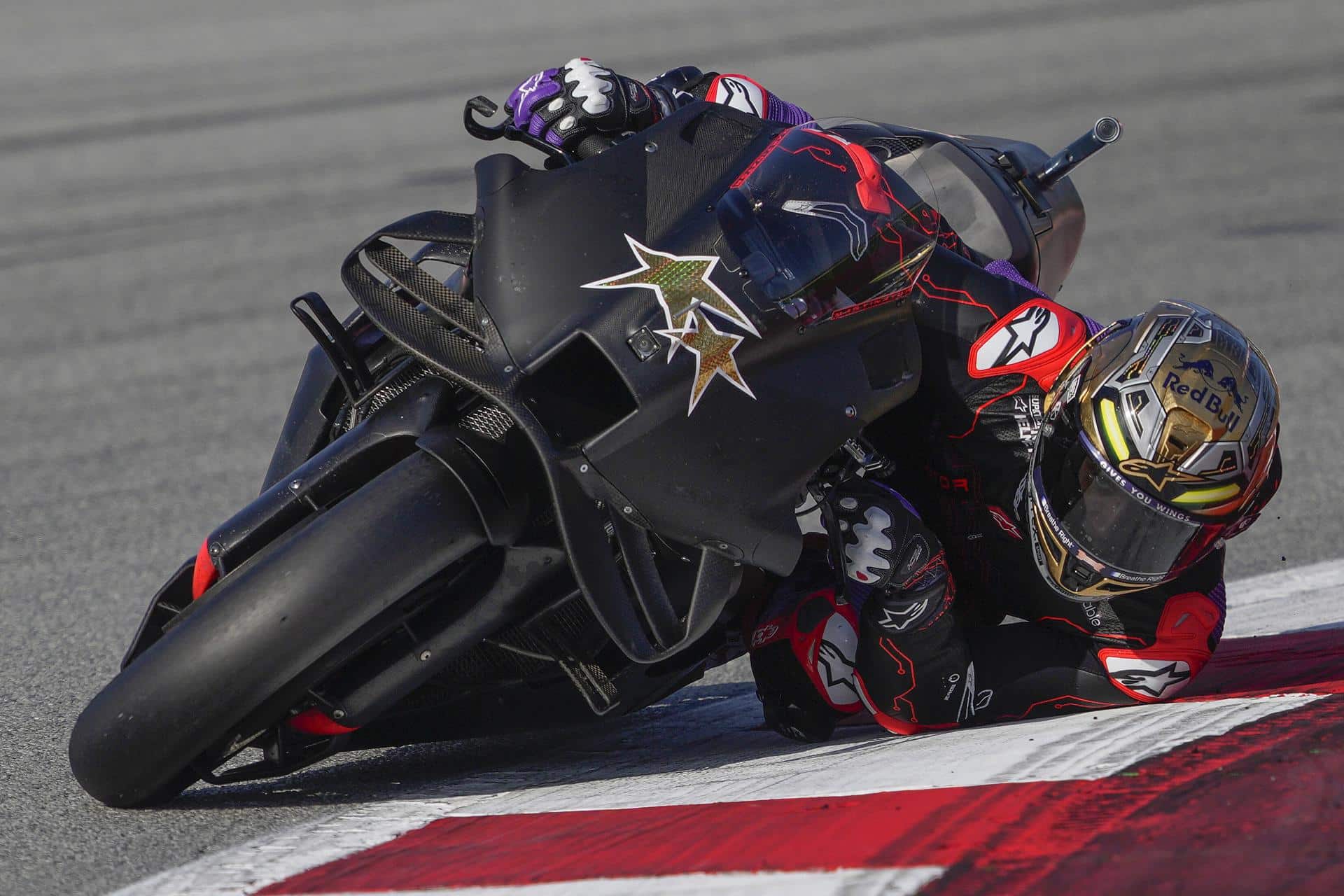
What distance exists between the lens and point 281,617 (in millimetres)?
2578

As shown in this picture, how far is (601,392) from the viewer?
267 cm

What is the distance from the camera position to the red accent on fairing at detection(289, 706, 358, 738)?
9.47 feet

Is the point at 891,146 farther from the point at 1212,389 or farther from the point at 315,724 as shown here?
the point at 315,724

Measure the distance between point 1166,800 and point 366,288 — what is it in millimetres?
1580

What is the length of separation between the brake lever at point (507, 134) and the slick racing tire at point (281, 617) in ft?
3.01

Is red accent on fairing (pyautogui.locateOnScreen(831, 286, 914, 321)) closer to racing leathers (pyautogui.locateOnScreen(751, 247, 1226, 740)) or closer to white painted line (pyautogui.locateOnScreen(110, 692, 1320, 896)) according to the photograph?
racing leathers (pyautogui.locateOnScreen(751, 247, 1226, 740))

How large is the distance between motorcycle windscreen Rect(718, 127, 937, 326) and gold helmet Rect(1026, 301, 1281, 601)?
444 mm

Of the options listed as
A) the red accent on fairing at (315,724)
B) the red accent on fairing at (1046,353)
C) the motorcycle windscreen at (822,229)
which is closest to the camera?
the motorcycle windscreen at (822,229)

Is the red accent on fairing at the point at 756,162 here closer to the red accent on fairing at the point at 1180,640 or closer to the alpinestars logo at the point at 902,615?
the alpinestars logo at the point at 902,615

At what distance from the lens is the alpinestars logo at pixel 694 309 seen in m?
2.60

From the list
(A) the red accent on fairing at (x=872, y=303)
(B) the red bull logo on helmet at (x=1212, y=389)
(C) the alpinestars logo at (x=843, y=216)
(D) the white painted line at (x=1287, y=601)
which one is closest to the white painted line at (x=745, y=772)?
(B) the red bull logo on helmet at (x=1212, y=389)

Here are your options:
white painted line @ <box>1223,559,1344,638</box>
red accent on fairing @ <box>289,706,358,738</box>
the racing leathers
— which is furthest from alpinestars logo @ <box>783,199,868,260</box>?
white painted line @ <box>1223,559,1344,638</box>

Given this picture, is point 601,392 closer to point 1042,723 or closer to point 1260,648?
point 1042,723

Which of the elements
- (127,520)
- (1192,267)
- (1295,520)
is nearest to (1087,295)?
(1192,267)
